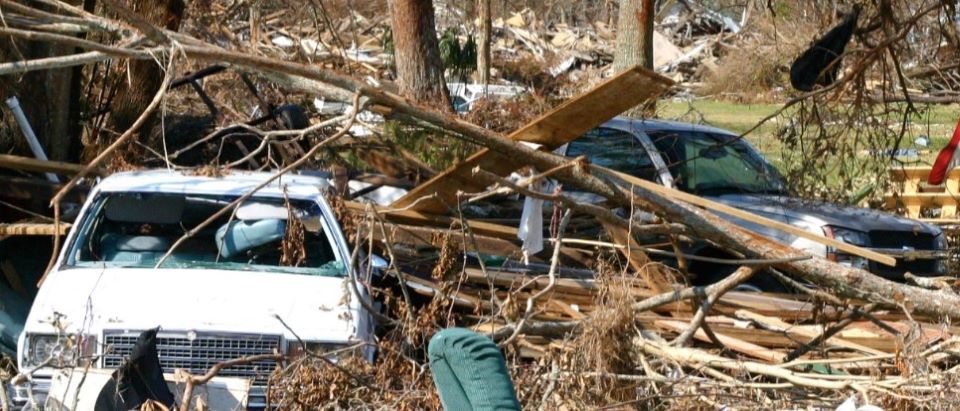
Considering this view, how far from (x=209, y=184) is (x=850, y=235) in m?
4.75

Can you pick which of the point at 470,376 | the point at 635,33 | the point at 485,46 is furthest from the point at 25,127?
the point at 485,46

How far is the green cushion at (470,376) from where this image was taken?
10.3 ft

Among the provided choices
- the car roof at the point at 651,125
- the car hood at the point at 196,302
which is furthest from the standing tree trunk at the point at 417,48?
the car hood at the point at 196,302

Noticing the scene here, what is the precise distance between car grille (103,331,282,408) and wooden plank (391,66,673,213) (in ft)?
4.86

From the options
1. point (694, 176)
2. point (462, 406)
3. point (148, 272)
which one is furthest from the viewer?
point (694, 176)

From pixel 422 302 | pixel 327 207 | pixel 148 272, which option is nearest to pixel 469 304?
pixel 422 302

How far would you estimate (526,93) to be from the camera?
13719mm

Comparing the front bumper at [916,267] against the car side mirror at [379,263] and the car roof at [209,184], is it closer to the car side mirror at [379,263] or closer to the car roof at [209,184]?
the car side mirror at [379,263]

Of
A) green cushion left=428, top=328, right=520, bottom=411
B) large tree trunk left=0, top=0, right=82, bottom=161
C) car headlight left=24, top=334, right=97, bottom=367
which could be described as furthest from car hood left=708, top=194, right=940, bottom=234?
green cushion left=428, top=328, right=520, bottom=411

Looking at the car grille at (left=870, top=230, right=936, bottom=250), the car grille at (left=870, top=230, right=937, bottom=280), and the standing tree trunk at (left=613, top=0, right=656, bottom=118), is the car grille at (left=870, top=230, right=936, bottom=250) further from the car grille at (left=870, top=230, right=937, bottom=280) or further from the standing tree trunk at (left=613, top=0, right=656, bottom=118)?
the standing tree trunk at (left=613, top=0, right=656, bottom=118)

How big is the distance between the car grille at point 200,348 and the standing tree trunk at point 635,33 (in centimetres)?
827

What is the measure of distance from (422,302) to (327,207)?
794 millimetres

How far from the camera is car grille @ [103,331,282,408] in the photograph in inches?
219

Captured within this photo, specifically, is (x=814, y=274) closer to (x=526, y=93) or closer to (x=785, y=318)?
(x=785, y=318)
